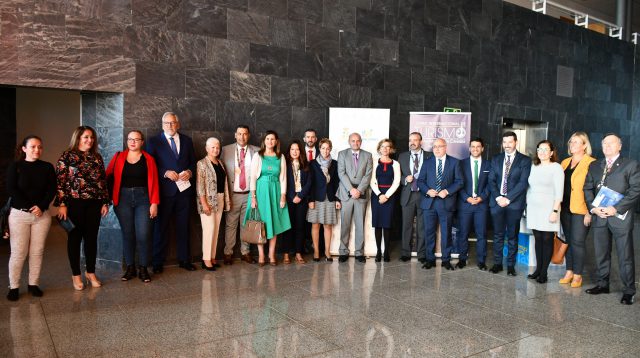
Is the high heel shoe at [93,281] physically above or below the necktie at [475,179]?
below

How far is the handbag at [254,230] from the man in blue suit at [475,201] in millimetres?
2440

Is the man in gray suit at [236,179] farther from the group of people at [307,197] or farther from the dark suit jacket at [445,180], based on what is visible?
the dark suit jacket at [445,180]

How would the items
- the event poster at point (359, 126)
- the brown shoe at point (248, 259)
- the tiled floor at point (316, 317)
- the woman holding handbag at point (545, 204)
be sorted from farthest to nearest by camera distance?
1. the event poster at point (359, 126)
2. the brown shoe at point (248, 259)
3. the woman holding handbag at point (545, 204)
4. the tiled floor at point (316, 317)

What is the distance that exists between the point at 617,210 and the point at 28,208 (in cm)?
546

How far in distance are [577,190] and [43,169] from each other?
5.29 meters

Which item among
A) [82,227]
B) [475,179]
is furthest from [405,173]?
[82,227]

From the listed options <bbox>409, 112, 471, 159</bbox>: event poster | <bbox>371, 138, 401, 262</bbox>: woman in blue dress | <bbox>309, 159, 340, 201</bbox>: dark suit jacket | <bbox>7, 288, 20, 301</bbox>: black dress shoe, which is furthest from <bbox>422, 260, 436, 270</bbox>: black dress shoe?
<bbox>7, 288, 20, 301</bbox>: black dress shoe

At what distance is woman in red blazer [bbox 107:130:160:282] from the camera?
5.00 meters

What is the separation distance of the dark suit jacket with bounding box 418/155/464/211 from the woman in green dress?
5.68 feet

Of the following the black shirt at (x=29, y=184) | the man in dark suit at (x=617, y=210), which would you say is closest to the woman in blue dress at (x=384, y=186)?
the man in dark suit at (x=617, y=210)

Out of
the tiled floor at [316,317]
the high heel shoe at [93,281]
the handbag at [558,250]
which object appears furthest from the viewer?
the handbag at [558,250]

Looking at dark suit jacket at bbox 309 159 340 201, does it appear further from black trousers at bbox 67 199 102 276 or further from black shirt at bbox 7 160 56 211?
black shirt at bbox 7 160 56 211

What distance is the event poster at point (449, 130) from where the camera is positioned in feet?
23.0

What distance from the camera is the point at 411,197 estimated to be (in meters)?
6.28
